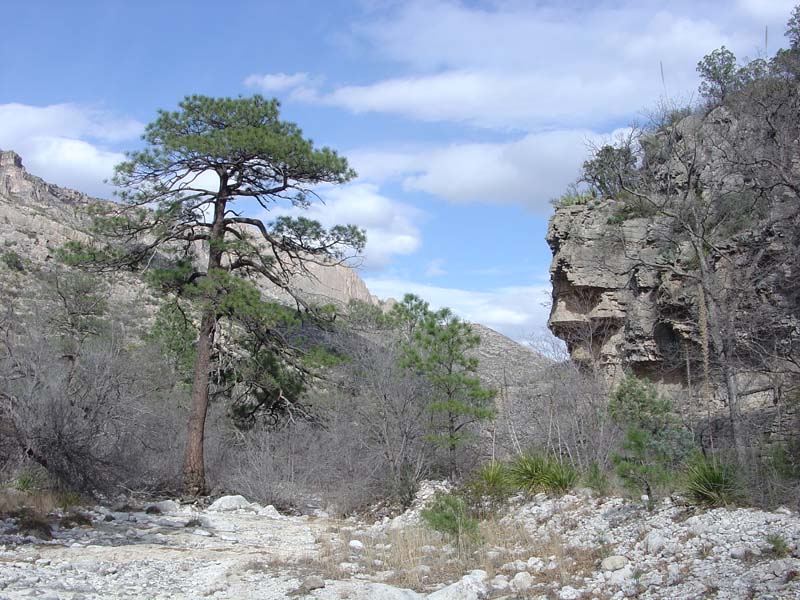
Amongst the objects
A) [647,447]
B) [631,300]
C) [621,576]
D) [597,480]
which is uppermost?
[631,300]

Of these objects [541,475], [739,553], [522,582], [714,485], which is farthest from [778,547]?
[541,475]

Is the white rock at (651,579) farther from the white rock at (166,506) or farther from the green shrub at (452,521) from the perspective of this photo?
the white rock at (166,506)

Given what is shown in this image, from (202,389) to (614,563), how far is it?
1268 centimetres

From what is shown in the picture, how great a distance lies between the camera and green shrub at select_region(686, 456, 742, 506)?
1055 cm

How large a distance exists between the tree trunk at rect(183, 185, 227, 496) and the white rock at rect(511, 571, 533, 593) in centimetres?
1150

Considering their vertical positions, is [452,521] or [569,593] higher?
[452,521]

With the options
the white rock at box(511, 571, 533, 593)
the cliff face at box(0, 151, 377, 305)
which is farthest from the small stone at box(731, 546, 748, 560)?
the cliff face at box(0, 151, 377, 305)

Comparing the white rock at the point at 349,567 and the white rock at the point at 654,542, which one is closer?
the white rock at the point at 654,542

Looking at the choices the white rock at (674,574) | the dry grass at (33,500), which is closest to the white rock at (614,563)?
the white rock at (674,574)

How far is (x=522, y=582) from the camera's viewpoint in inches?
364

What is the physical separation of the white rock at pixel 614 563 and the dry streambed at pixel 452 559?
1 centimetres

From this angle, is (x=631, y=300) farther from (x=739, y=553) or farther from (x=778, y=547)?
(x=778, y=547)

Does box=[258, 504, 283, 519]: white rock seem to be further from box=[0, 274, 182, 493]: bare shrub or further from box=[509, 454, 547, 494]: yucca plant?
box=[509, 454, 547, 494]: yucca plant

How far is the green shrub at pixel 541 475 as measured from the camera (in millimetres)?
14562
